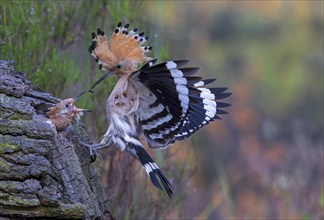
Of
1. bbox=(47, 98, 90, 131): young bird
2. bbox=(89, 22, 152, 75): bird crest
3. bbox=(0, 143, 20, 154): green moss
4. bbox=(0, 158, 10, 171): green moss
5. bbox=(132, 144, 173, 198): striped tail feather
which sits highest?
bbox=(89, 22, 152, 75): bird crest

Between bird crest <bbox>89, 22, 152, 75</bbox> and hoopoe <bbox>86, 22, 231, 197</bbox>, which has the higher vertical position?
bird crest <bbox>89, 22, 152, 75</bbox>

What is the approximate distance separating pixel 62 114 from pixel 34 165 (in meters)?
0.41

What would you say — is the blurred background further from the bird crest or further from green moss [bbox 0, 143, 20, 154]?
green moss [bbox 0, 143, 20, 154]

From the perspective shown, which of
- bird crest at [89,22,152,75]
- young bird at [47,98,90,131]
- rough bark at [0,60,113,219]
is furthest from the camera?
bird crest at [89,22,152,75]

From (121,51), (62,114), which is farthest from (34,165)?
(121,51)

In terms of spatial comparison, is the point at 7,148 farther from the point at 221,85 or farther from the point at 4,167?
the point at 221,85

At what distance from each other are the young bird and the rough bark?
2.2 inches

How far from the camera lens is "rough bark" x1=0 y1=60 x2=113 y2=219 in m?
3.73

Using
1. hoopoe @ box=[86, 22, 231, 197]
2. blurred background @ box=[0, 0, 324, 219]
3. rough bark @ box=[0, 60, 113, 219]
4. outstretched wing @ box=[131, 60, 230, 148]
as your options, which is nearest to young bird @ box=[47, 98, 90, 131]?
rough bark @ box=[0, 60, 113, 219]

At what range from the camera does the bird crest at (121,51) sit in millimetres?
4391

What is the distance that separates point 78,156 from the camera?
4.26m

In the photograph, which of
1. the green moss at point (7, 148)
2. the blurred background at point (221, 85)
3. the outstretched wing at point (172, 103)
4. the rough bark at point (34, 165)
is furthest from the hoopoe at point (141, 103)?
the blurred background at point (221, 85)

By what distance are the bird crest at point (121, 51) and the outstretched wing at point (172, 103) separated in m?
0.19

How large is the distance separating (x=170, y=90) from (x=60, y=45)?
1.86 m
